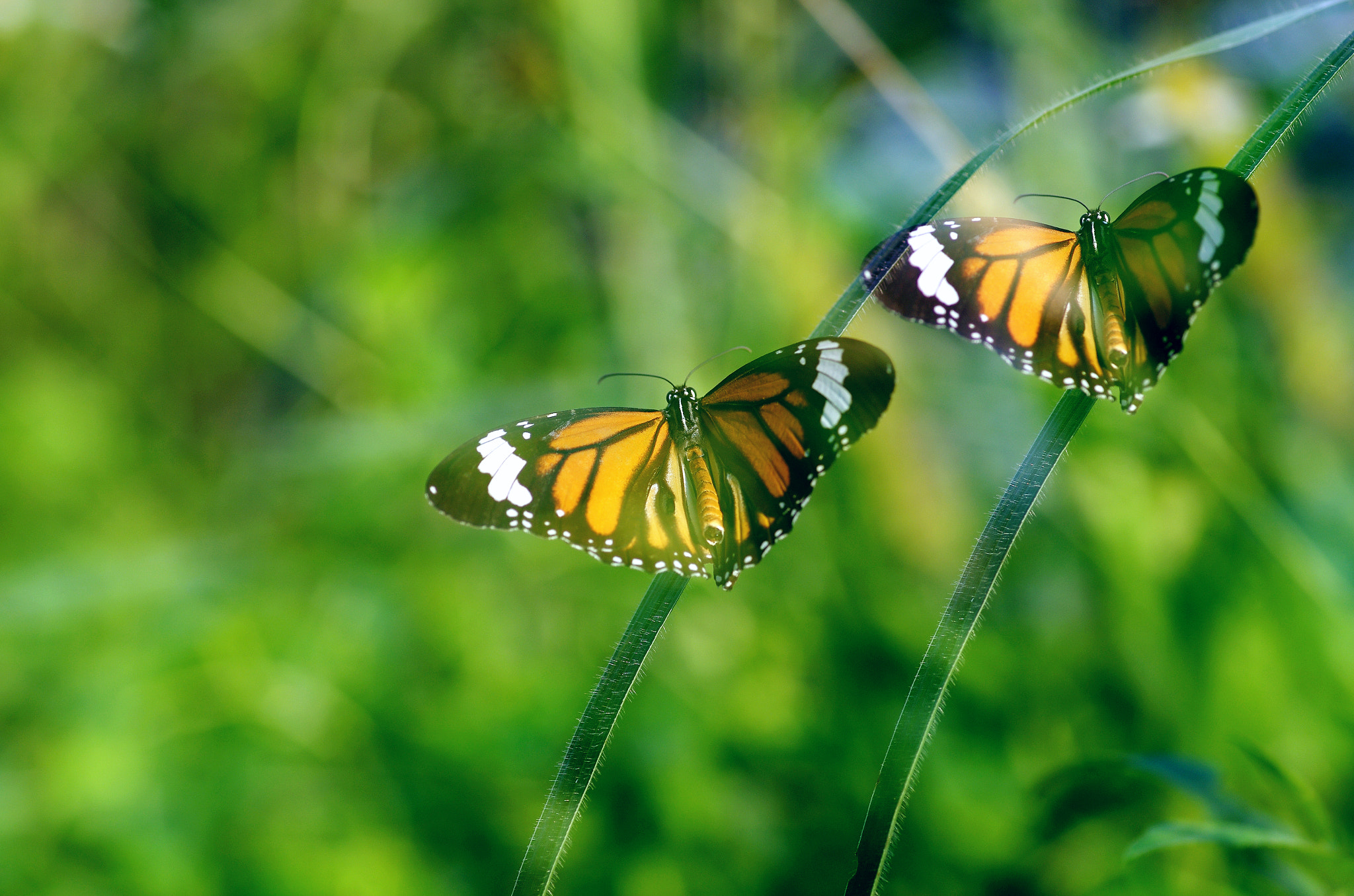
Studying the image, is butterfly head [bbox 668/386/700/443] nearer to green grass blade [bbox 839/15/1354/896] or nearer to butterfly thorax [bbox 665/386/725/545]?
butterfly thorax [bbox 665/386/725/545]

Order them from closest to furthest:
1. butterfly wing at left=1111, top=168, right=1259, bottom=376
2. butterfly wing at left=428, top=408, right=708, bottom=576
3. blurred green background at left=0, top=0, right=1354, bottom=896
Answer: butterfly wing at left=1111, top=168, right=1259, bottom=376 → butterfly wing at left=428, top=408, right=708, bottom=576 → blurred green background at left=0, top=0, right=1354, bottom=896

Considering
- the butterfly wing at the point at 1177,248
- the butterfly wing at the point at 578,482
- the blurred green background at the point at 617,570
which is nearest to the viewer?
the butterfly wing at the point at 1177,248

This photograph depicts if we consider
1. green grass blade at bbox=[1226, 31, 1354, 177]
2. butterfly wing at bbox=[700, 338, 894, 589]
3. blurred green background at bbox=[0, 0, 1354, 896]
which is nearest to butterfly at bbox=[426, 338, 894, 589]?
butterfly wing at bbox=[700, 338, 894, 589]

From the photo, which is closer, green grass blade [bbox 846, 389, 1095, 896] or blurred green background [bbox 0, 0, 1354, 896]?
green grass blade [bbox 846, 389, 1095, 896]

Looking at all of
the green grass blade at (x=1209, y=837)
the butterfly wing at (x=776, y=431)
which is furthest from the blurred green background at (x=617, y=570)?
the butterfly wing at (x=776, y=431)

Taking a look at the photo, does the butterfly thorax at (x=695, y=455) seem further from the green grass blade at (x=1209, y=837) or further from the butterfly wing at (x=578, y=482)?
the green grass blade at (x=1209, y=837)

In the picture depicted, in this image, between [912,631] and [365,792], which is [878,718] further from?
[365,792]

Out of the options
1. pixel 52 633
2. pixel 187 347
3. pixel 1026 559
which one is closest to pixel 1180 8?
pixel 1026 559

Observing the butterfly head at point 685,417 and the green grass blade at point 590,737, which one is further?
the butterfly head at point 685,417
